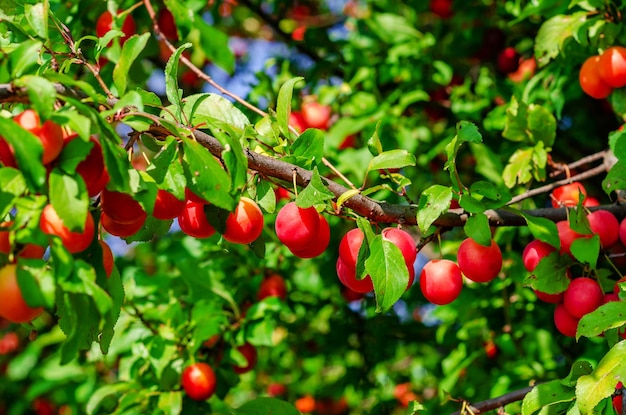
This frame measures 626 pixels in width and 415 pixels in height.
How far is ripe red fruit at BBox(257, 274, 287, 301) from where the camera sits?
2.22 meters

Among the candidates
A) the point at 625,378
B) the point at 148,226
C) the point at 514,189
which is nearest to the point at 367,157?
the point at 514,189

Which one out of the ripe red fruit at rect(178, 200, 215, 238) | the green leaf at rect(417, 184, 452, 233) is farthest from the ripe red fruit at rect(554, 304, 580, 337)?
the ripe red fruit at rect(178, 200, 215, 238)

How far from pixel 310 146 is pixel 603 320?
57 cm

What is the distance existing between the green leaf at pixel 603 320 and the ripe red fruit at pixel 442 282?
0.83 feet

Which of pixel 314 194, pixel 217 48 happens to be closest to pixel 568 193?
pixel 314 194

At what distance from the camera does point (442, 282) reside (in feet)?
4.45

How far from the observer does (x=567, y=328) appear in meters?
1.43

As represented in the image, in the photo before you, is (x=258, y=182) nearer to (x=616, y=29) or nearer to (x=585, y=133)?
(x=616, y=29)

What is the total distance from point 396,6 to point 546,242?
6.22 ft

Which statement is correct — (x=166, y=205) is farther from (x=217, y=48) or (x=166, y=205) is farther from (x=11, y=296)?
(x=217, y=48)

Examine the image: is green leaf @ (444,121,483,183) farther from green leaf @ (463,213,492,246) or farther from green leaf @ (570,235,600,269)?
green leaf @ (570,235,600,269)

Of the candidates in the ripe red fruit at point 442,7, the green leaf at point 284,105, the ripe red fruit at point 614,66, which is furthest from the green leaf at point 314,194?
the ripe red fruit at point 442,7

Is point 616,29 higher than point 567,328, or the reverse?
point 616,29

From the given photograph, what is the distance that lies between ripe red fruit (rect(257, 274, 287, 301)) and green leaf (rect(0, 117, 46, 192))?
1.43m
